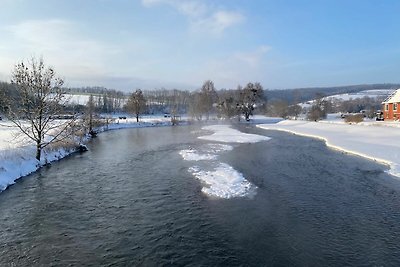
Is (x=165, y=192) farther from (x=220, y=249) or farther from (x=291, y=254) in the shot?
(x=291, y=254)

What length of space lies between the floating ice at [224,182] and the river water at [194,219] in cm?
56

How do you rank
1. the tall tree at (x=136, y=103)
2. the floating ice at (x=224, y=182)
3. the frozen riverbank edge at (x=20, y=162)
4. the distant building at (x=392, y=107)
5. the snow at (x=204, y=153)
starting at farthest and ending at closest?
the tall tree at (x=136, y=103), the distant building at (x=392, y=107), the snow at (x=204, y=153), the frozen riverbank edge at (x=20, y=162), the floating ice at (x=224, y=182)

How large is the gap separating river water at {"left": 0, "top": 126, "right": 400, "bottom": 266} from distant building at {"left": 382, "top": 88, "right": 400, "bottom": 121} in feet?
154

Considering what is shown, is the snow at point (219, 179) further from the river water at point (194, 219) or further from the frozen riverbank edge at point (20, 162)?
the frozen riverbank edge at point (20, 162)

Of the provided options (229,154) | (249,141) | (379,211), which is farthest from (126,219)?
(249,141)

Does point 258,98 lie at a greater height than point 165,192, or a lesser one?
greater

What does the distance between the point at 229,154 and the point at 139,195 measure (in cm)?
1569

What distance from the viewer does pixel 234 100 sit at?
104500mm

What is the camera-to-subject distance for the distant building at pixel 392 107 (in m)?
63.7

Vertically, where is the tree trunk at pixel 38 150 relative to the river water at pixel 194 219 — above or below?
above

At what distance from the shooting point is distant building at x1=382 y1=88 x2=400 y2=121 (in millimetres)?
63656

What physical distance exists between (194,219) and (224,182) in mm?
6305

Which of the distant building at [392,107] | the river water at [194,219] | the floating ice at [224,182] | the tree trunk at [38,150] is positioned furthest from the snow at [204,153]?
the distant building at [392,107]

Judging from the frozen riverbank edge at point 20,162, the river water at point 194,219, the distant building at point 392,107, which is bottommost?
the river water at point 194,219
